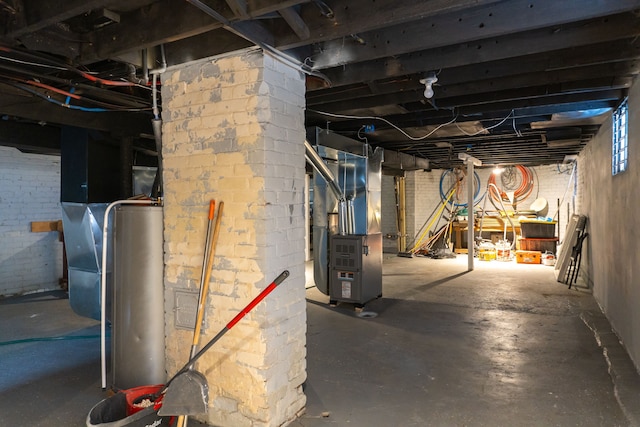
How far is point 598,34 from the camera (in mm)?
2268

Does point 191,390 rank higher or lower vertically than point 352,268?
lower

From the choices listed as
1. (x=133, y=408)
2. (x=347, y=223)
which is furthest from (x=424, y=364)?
(x=347, y=223)

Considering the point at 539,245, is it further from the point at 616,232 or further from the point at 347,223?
the point at 347,223

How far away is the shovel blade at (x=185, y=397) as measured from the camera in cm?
200

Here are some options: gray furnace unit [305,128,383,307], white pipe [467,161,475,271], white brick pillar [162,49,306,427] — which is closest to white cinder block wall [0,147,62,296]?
gray furnace unit [305,128,383,307]

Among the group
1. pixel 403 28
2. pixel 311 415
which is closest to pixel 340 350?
pixel 311 415

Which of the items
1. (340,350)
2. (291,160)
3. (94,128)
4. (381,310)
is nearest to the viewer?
(291,160)

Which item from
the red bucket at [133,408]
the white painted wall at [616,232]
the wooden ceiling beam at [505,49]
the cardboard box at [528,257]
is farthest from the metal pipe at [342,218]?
the cardboard box at [528,257]

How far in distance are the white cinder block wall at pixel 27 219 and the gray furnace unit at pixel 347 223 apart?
3942 millimetres

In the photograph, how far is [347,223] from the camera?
5.07 metres

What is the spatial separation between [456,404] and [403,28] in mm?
2265

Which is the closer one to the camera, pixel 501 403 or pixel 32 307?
pixel 501 403

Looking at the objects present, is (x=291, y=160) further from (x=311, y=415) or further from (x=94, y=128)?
(x=94, y=128)

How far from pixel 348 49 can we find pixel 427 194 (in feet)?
28.1
